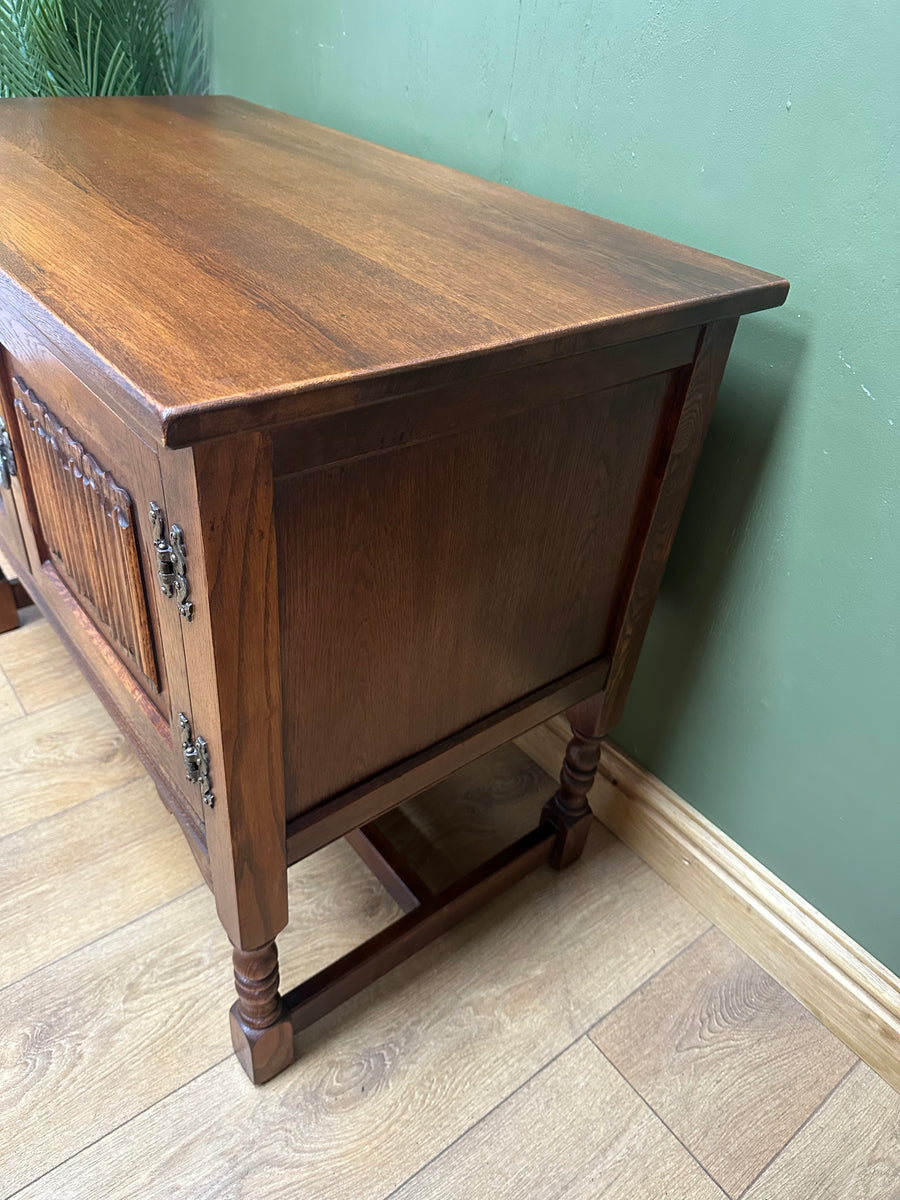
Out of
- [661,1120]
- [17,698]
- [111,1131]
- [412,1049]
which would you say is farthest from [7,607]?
[661,1120]

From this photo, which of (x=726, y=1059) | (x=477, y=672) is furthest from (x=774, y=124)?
(x=726, y=1059)

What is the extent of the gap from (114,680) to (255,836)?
10.1 inches

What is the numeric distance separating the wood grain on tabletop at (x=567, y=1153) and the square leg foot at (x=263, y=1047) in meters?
0.17

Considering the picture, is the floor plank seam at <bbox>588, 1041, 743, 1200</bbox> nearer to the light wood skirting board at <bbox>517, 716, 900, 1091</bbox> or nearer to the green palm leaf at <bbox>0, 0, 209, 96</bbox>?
the light wood skirting board at <bbox>517, 716, 900, 1091</bbox>

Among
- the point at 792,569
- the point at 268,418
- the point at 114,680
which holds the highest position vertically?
the point at 268,418

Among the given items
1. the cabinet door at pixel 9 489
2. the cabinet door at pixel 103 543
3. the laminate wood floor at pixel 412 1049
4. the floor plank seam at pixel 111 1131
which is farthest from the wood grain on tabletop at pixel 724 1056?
the cabinet door at pixel 9 489

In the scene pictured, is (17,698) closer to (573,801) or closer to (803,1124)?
(573,801)

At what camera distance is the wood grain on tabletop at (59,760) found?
114cm

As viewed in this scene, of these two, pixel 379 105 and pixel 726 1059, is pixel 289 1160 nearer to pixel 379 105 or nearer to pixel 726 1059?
pixel 726 1059

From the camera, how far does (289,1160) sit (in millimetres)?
835

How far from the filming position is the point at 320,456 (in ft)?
1.66

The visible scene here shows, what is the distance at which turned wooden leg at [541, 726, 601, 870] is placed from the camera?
1013 millimetres

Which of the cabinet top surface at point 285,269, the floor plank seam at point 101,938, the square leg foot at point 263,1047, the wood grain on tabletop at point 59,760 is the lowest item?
the wood grain on tabletop at point 59,760

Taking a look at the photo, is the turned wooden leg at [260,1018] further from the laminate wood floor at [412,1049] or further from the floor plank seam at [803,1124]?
the floor plank seam at [803,1124]
